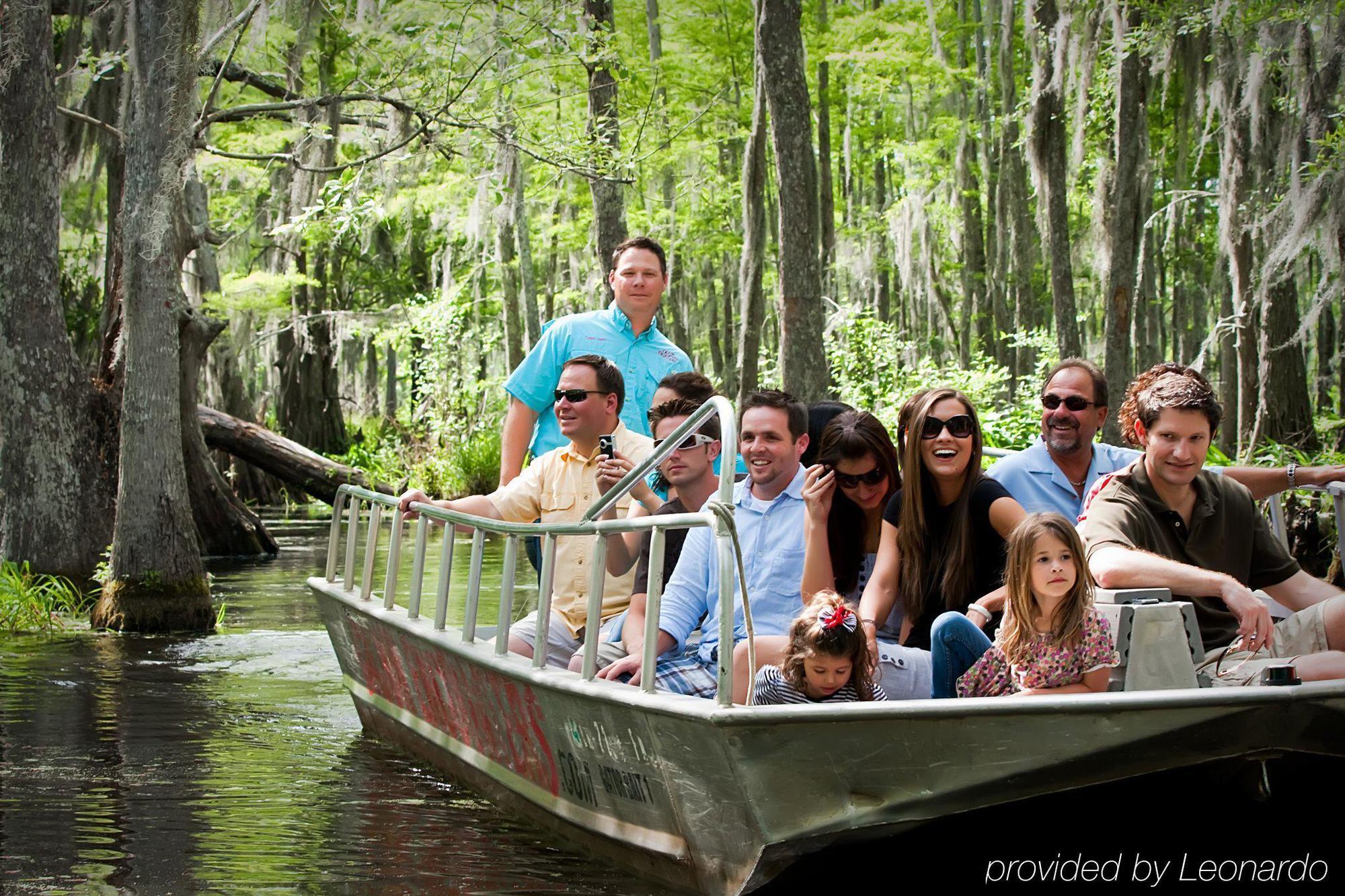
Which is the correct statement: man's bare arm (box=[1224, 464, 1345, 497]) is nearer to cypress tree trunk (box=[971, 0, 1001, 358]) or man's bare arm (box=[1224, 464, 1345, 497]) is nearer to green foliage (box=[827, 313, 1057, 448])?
green foliage (box=[827, 313, 1057, 448])

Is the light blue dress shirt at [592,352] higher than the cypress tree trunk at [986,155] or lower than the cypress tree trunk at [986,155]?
lower

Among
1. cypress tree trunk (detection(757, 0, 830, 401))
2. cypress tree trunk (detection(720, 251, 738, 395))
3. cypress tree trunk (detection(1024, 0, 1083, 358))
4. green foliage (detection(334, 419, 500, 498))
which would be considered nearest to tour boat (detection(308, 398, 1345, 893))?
cypress tree trunk (detection(757, 0, 830, 401))

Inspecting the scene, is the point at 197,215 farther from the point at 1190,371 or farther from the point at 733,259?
the point at 733,259

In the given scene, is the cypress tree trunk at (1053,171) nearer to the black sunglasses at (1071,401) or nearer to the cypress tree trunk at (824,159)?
the cypress tree trunk at (824,159)

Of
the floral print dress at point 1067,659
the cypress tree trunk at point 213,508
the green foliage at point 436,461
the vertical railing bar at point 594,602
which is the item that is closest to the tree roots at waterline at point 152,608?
the cypress tree trunk at point 213,508

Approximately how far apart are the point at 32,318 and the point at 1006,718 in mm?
10272

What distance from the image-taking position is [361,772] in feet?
23.8

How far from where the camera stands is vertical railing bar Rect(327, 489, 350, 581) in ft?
25.2

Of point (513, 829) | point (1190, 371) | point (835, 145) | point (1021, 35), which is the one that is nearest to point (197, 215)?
point (513, 829)

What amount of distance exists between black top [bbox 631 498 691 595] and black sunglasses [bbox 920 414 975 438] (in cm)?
97

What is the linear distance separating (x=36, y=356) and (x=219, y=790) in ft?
22.3

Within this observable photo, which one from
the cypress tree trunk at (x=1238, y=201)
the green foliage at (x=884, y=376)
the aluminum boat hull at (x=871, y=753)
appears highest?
the cypress tree trunk at (x=1238, y=201)

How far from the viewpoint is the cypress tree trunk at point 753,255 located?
16.1m

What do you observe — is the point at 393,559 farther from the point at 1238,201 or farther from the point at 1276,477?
the point at 1238,201
